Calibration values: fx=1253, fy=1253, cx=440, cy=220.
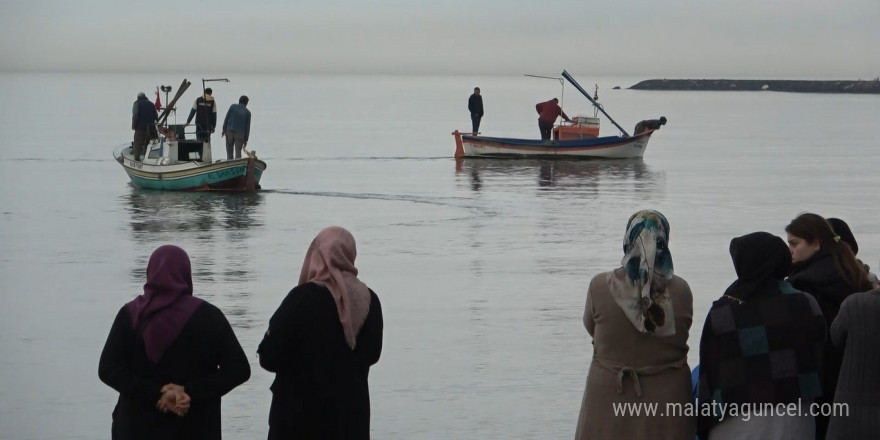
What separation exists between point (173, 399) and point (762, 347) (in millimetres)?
2061

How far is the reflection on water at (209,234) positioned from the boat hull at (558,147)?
10.4m

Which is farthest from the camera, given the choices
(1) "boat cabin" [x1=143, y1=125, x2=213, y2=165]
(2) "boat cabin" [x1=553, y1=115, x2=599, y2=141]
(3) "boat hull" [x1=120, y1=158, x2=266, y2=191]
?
(2) "boat cabin" [x1=553, y1=115, x2=599, y2=141]

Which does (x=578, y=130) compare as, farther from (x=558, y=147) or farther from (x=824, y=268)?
(x=824, y=268)

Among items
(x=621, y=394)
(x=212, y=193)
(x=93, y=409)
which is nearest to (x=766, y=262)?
(x=621, y=394)

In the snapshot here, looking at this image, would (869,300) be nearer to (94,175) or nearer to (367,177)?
(367,177)

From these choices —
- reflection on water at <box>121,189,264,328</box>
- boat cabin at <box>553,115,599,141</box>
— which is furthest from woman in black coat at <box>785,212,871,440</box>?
boat cabin at <box>553,115,599,141</box>

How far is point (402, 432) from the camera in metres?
7.29

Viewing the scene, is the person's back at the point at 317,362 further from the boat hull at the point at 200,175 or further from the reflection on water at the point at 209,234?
the boat hull at the point at 200,175

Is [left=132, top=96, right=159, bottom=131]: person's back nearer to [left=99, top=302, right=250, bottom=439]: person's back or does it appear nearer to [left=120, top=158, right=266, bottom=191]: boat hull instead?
[left=120, top=158, right=266, bottom=191]: boat hull

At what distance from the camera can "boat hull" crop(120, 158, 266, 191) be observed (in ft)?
70.2

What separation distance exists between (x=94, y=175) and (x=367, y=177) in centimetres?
608

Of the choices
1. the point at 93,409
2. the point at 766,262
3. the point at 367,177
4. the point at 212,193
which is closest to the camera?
the point at 766,262

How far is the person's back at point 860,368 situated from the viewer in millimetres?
4348

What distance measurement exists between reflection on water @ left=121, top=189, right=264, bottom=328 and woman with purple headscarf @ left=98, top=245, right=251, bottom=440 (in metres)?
5.73
